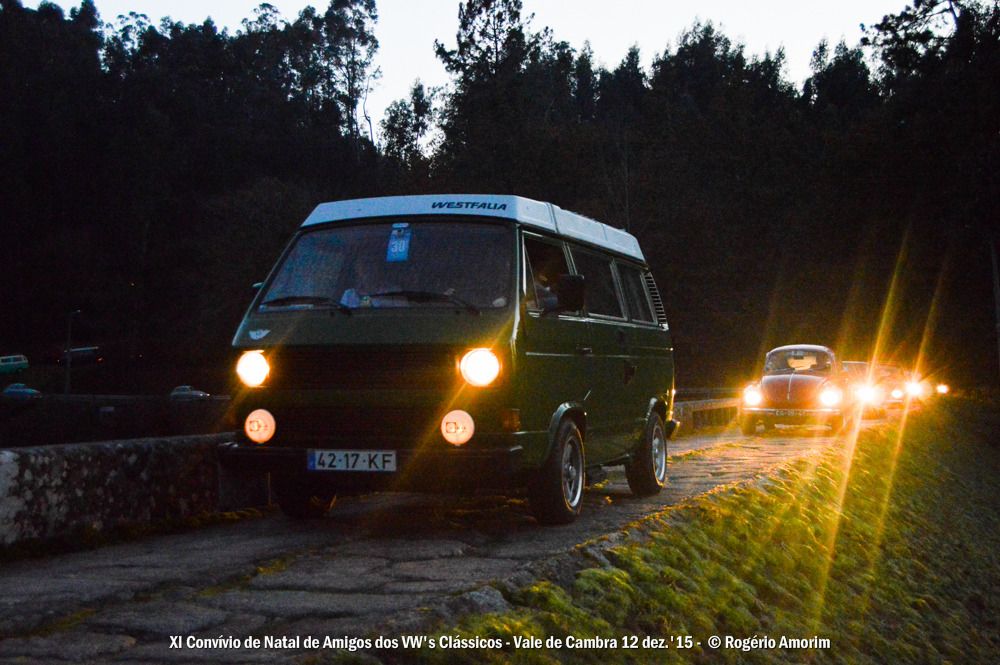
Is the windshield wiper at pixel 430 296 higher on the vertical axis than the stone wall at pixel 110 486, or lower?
higher

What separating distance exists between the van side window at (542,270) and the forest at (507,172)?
3349 cm

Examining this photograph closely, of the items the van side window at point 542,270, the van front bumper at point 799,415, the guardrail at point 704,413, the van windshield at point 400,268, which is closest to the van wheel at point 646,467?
the van side window at point 542,270

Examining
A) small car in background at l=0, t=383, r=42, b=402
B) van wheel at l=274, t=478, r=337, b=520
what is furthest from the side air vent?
small car in background at l=0, t=383, r=42, b=402

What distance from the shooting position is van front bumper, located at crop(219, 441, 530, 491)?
7.16 metres

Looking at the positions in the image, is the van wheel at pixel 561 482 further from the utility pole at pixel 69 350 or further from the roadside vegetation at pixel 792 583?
the utility pole at pixel 69 350

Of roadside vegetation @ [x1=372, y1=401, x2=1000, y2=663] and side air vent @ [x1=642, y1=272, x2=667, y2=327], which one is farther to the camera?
side air vent @ [x1=642, y1=272, x2=667, y2=327]

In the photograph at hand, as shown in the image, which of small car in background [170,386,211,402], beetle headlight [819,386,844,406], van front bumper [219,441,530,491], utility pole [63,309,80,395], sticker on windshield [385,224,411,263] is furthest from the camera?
utility pole [63,309,80,395]

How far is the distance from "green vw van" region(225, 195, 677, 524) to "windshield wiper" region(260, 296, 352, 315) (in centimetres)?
1

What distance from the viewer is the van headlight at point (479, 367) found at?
7.25m

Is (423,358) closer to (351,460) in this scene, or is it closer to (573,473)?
(351,460)

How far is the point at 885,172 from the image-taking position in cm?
4953

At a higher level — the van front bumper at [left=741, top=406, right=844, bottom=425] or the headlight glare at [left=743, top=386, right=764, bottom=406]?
the headlight glare at [left=743, top=386, right=764, bottom=406]

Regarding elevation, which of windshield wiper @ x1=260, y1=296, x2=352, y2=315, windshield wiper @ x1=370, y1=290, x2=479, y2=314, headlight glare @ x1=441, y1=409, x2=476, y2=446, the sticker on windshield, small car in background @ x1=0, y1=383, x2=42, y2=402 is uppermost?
the sticker on windshield

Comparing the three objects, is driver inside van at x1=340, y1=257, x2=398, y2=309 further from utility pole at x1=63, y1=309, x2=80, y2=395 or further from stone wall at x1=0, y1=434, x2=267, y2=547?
utility pole at x1=63, y1=309, x2=80, y2=395
